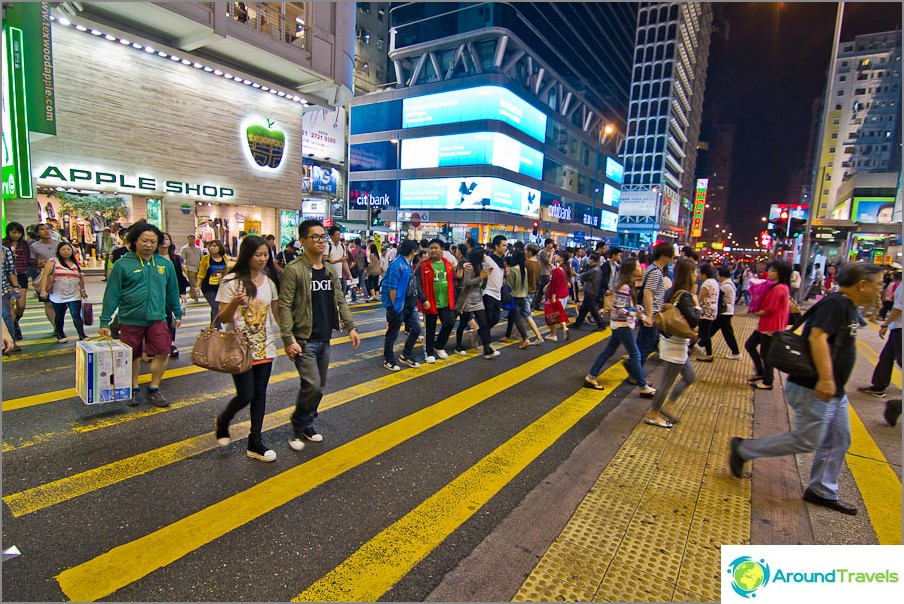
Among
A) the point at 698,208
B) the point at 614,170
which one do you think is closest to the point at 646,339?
the point at 614,170

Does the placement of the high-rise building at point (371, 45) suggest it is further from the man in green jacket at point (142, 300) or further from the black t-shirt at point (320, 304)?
the black t-shirt at point (320, 304)

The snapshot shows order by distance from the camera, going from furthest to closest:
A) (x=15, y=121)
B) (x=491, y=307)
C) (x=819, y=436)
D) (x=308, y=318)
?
(x=15, y=121)
(x=491, y=307)
(x=308, y=318)
(x=819, y=436)

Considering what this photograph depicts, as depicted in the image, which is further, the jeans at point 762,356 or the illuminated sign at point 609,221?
the illuminated sign at point 609,221

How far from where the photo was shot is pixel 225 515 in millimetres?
3082

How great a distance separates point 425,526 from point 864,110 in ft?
438

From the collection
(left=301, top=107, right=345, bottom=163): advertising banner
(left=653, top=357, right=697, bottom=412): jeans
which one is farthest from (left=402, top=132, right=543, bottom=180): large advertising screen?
(left=653, top=357, right=697, bottom=412): jeans

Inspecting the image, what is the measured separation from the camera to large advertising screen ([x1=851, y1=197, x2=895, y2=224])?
Result: 43369 millimetres

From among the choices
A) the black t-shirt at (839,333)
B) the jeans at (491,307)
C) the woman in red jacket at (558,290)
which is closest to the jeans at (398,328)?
the jeans at (491,307)

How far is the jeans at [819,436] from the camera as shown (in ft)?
11.0

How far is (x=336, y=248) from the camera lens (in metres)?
11.1

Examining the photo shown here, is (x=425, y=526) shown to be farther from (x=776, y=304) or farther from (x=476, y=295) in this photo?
(x=776, y=304)

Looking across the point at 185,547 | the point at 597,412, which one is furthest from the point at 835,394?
the point at 185,547

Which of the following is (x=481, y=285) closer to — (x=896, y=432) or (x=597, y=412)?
(x=597, y=412)

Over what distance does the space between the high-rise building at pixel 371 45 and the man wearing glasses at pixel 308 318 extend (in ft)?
182
